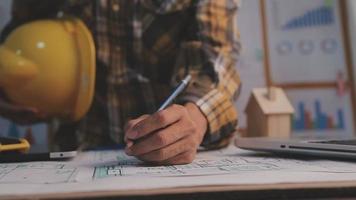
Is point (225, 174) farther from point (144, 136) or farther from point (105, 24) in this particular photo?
point (105, 24)

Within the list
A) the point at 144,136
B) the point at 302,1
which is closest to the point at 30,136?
the point at 144,136

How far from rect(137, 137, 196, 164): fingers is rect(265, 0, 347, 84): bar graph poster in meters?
0.68

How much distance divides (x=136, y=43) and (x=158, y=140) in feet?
1.23

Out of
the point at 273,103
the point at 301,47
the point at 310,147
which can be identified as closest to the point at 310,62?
the point at 301,47

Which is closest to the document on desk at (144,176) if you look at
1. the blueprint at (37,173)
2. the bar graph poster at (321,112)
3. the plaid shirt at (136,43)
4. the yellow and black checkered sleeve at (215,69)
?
the blueprint at (37,173)

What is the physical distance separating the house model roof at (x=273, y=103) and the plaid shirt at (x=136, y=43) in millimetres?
122

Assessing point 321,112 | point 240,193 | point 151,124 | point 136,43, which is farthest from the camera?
point 321,112

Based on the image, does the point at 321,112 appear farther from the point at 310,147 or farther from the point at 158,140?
the point at 158,140

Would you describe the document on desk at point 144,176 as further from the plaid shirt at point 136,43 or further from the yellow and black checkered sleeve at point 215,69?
the plaid shirt at point 136,43

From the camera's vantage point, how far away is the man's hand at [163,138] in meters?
0.38

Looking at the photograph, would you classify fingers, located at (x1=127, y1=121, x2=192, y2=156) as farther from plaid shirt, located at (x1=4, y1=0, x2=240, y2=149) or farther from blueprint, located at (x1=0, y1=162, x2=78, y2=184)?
plaid shirt, located at (x1=4, y1=0, x2=240, y2=149)

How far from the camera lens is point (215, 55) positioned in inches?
24.1

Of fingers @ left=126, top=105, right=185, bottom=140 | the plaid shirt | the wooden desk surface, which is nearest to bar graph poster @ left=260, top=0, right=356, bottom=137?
the plaid shirt

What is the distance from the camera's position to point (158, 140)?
37cm
